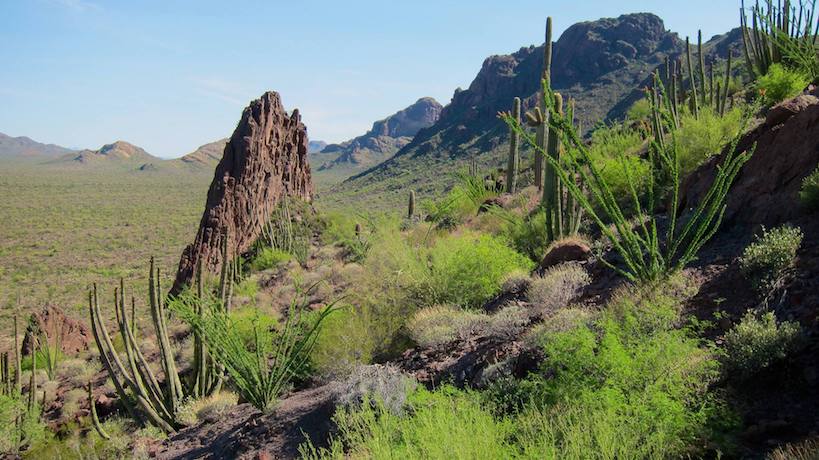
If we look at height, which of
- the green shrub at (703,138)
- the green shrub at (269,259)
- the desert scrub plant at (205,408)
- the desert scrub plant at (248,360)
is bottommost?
the desert scrub plant at (205,408)

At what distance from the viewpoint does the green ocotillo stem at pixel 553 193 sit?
34.2 feet

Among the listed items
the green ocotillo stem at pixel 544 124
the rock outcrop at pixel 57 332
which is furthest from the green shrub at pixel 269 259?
the green ocotillo stem at pixel 544 124

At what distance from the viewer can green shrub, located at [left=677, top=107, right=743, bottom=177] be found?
11.7 m

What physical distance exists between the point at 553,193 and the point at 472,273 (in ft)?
7.26

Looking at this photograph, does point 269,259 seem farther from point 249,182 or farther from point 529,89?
point 529,89

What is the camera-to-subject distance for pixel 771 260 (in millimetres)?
5906

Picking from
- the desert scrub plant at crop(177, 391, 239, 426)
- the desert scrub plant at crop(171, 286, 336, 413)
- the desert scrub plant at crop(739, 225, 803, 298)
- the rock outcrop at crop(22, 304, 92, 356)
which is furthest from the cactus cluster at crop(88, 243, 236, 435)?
the rock outcrop at crop(22, 304, 92, 356)

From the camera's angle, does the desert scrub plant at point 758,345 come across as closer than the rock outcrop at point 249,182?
Yes

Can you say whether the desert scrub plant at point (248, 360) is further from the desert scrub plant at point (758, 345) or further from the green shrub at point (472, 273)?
the desert scrub plant at point (758, 345)

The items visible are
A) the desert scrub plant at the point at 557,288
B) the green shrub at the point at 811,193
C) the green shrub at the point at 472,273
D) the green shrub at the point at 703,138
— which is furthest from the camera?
the green shrub at the point at 703,138

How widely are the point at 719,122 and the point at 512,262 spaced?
6.07 meters

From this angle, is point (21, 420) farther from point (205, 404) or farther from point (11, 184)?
point (11, 184)

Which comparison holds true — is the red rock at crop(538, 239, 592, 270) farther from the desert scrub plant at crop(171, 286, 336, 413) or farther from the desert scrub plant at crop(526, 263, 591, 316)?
the desert scrub plant at crop(171, 286, 336, 413)

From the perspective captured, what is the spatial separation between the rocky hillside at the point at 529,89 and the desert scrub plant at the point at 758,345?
5350cm
